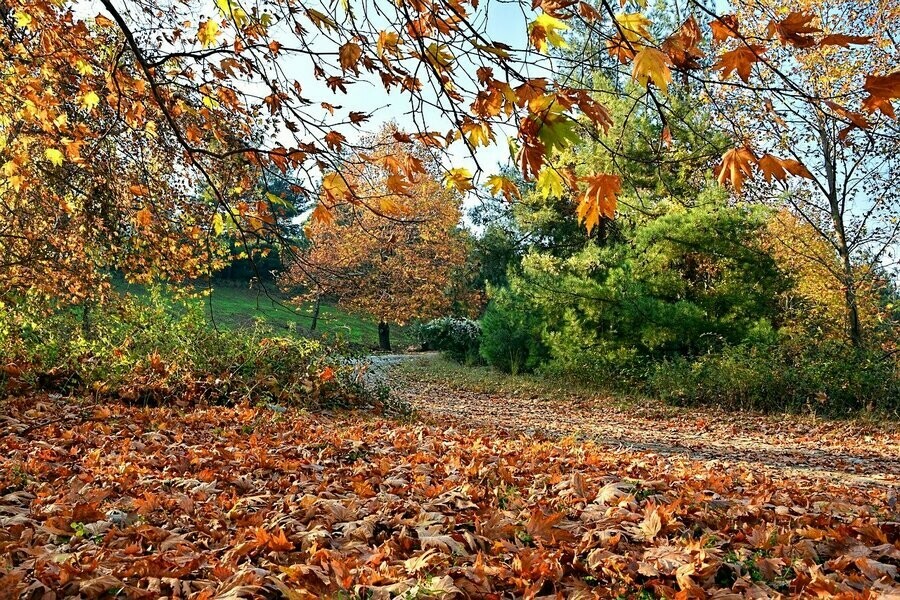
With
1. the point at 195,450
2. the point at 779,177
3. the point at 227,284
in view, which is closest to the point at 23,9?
the point at 195,450

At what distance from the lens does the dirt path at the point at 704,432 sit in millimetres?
Answer: 6672

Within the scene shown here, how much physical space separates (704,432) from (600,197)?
8231 millimetres

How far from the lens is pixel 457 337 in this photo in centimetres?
2066

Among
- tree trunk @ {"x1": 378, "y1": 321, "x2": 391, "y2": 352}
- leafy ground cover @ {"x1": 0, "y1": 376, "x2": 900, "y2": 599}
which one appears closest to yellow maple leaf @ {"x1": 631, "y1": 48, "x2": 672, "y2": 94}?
leafy ground cover @ {"x1": 0, "y1": 376, "x2": 900, "y2": 599}

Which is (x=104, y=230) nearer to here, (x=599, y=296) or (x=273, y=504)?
(x=273, y=504)

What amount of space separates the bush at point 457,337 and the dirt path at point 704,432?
7.02 meters

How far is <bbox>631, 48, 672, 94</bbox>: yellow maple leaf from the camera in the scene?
1.53 metres

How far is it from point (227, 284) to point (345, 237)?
1309 cm

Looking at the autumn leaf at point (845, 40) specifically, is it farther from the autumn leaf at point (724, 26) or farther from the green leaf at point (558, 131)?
the green leaf at point (558, 131)

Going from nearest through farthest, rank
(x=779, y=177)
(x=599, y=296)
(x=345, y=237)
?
(x=779, y=177) → (x=599, y=296) → (x=345, y=237)

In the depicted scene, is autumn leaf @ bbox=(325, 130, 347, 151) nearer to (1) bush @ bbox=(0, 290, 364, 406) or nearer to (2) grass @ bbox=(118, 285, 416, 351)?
(1) bush @ bbox=(0, 290, 364, 406)

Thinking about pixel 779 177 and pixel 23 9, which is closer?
pixel 779 177

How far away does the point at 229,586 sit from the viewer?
81.2 inches

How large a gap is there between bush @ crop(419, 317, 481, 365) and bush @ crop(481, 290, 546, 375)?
2.47 meters
